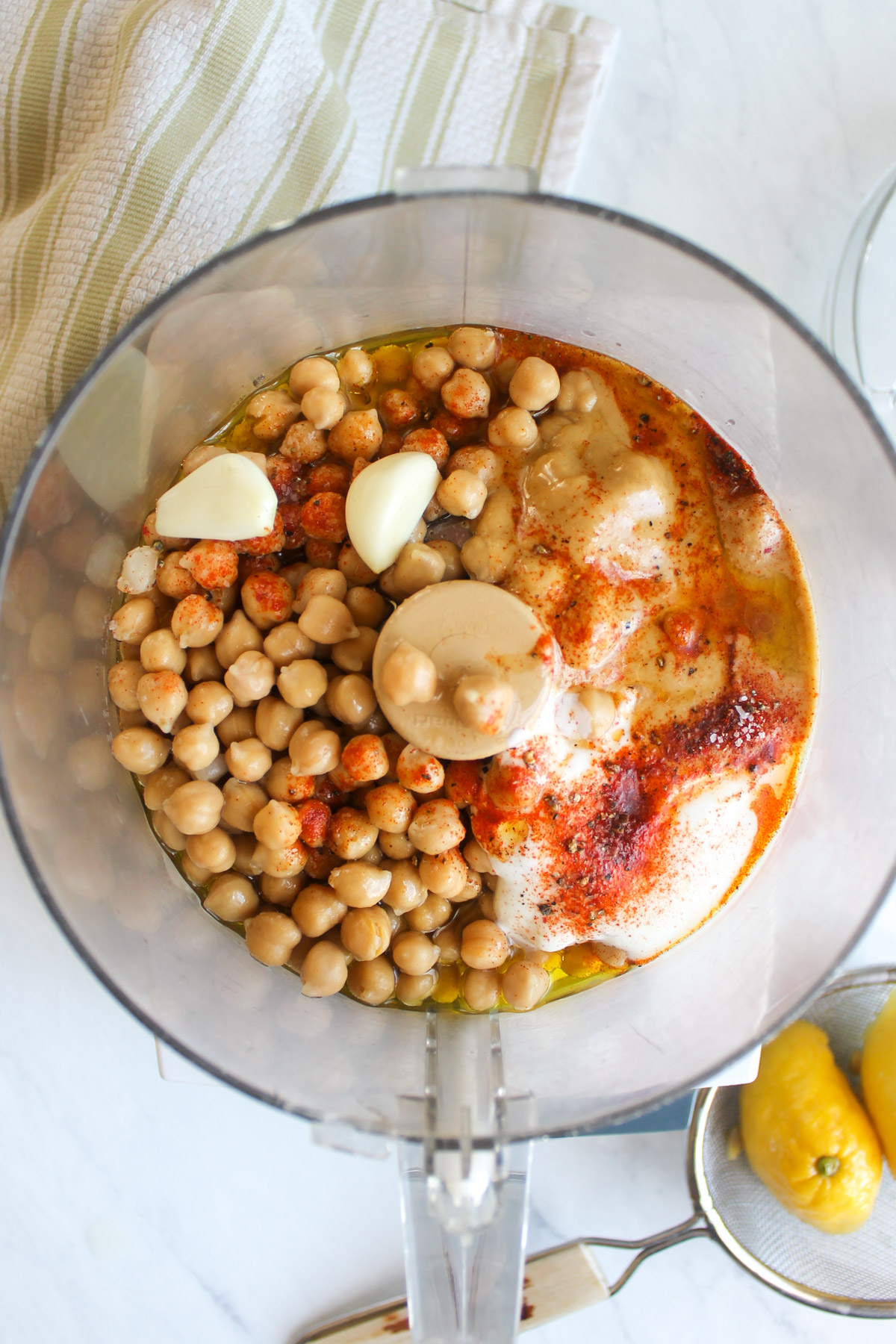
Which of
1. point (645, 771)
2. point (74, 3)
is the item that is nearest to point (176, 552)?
point (645, 771)

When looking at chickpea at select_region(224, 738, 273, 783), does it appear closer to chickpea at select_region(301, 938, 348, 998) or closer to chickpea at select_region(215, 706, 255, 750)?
chickpea at select_region(215, 706, 255, 750)

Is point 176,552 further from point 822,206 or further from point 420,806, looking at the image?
point 822,206

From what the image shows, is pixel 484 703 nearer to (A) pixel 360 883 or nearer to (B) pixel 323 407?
(A) pixel 360 883

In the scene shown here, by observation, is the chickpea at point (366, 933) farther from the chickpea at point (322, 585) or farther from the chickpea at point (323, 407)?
the chickpea at point (323, 407)

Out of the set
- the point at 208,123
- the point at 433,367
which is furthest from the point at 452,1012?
the point at 208,123

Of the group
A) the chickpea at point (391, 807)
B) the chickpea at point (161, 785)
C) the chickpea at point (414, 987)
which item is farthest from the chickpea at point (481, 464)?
the chickpea at point (414, 987)

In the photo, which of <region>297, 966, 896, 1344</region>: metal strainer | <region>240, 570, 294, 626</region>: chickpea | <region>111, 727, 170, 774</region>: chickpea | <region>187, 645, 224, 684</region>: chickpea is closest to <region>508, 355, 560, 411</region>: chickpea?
<region>240, 570, 294, 626</region>: chickpea

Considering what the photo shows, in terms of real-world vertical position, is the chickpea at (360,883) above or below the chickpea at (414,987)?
above
